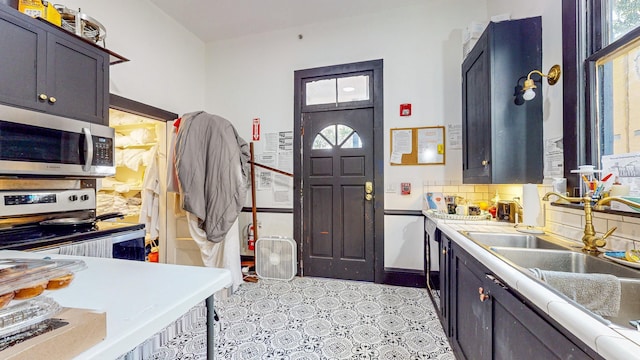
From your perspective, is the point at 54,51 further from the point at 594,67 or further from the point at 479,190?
the point at 479,190

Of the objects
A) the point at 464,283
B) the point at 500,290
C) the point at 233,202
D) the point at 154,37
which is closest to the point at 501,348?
the point at 500,290

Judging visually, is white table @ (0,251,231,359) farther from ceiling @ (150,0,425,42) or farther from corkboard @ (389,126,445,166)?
ceiling @ (150,0,425,42)

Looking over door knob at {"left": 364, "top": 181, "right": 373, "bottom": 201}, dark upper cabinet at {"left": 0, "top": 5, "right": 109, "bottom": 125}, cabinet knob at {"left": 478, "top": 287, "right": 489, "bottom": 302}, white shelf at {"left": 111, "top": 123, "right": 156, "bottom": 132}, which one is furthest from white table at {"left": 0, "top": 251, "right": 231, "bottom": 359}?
white shelf at {"left": 111, "top": 123, "right": 156, "bottom": 132}

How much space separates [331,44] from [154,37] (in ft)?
6.29

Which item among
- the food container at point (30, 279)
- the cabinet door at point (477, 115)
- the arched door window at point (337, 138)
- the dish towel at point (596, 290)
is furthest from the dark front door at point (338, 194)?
the food container at point (30, 279)

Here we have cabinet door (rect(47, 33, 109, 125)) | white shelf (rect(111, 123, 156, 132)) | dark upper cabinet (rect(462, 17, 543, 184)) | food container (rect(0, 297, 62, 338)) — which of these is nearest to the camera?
food container (rect(0, 297, 62, 338))

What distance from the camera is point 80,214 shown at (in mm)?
1878

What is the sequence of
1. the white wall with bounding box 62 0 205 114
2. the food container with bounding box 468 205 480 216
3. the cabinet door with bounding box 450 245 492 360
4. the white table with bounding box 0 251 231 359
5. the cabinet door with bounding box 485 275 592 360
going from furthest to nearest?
1. the white wall with bounding box 62 0 205 114
2. the food container with bounding box 468 205 480 216
3. the cabinet door with bounding box 450 245 492 360
4. the cabinet door with bounding box 485 275 592 360
5. the white table with bounding box 0 251 231 359

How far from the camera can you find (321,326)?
6.79 ft

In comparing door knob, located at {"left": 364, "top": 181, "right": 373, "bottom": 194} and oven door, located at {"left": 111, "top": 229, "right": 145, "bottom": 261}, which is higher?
door knob, located at {"left": 364, "top": 181, "right": 373, "bottom": 194}

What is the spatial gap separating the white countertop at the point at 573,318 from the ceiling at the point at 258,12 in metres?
2.82

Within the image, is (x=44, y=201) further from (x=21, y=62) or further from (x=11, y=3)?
(x=11, y=3)

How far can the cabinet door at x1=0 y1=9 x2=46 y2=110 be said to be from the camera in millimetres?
1443

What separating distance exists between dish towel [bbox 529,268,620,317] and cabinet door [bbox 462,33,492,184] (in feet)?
3.53
